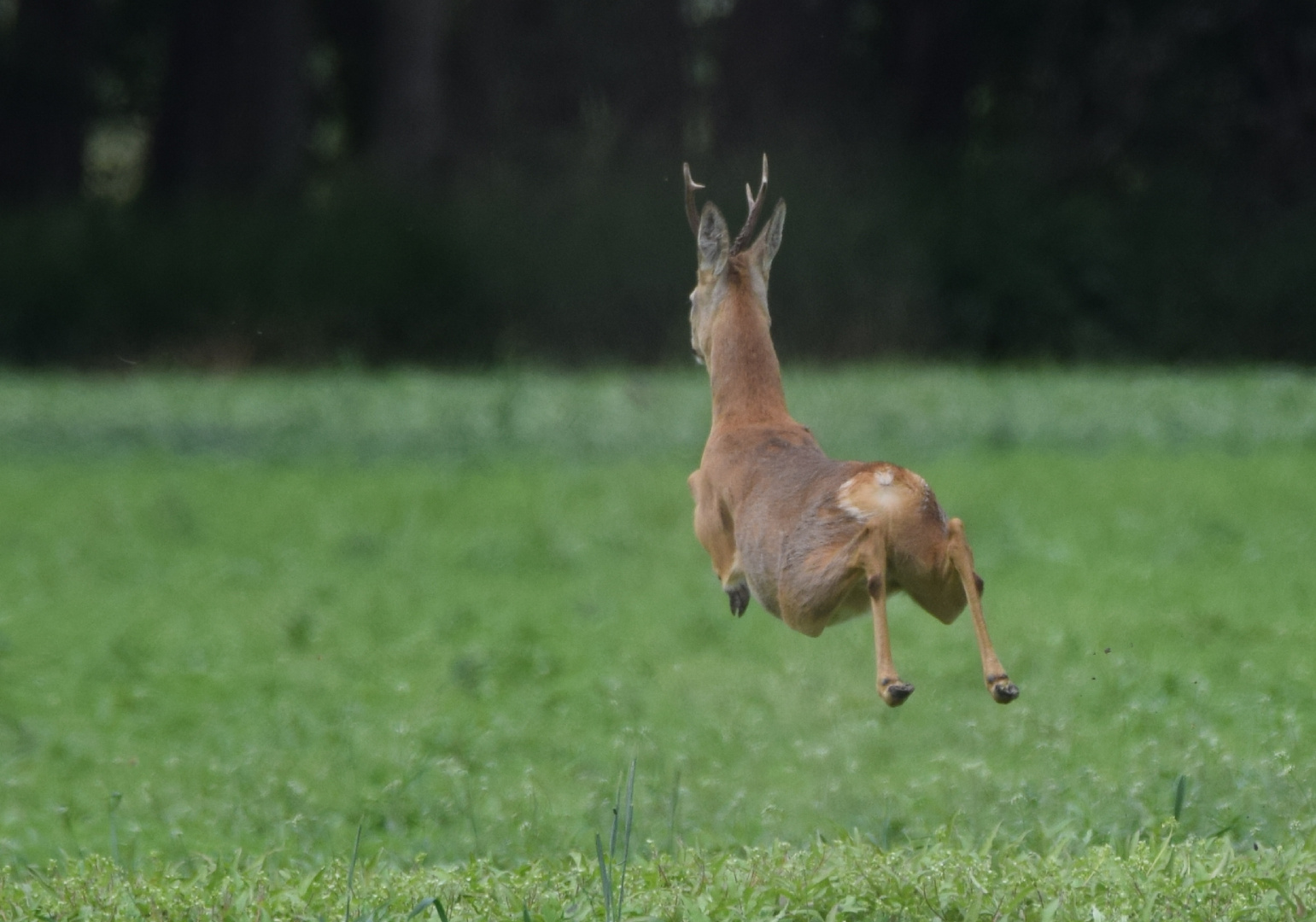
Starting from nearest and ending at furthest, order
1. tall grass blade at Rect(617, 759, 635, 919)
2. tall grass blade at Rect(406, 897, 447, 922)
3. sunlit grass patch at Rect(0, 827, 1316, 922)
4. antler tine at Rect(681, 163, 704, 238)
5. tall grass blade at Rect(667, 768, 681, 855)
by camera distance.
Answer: antler tine at Rect(681, 163, 704, 238) < tall grass blade at Rect(617, 759, 635, 919) < tall grass blade at Rect(406, 897, 447, 922) < sunlit grass patch at Rect(0, 827, 1316, 922) < tall grass blade at Rect(667, 768, 681, 855)

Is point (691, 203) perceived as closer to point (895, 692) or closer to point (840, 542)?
point (840, 542)

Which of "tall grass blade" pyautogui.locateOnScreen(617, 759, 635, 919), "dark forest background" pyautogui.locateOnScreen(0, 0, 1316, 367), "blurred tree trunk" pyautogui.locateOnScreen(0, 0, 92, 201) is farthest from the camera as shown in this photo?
"blurred tree trunk" pyautogui.locateOnScreen(0, 0, 92, 201)

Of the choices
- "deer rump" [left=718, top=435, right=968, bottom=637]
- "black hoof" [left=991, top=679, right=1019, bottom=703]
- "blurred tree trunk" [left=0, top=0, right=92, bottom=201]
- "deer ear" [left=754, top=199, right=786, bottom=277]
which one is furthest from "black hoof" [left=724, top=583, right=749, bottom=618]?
"blurred tree trunk" [left=0, top=0, right=92, bottom=201]

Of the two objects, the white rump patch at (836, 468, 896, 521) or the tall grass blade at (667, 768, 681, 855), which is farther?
the tall grass blade at (667, 768, 681, 855)

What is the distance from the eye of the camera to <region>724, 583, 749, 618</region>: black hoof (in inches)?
111

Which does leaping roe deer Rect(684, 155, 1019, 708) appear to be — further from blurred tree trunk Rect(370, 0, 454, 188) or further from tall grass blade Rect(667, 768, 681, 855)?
blurred tree trunk Rect(370, 0, 454, 188)

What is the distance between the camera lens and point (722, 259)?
8.90ft

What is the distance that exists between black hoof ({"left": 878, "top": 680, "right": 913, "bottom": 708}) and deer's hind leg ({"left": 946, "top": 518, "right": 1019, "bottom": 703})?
0.30 feet

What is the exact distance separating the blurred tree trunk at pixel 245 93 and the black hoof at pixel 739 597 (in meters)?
23.1

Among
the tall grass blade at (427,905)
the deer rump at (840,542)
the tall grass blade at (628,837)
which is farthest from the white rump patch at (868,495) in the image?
the tall grass blade at (427,905)

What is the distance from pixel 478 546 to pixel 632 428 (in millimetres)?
4229

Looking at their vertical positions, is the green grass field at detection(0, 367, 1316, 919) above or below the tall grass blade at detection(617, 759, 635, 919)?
below

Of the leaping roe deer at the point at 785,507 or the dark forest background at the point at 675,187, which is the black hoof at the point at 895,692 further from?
the dark forest background at the point at 675,187

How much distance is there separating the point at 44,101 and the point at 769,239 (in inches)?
1162
